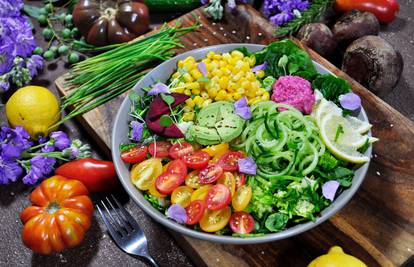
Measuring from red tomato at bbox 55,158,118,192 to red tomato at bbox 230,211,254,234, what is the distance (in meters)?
0.54

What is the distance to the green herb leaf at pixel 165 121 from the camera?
1.68 metres

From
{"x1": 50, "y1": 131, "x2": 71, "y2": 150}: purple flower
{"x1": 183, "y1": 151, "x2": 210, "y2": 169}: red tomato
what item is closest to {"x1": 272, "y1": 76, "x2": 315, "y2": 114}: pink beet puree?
{"x1": 183, "y1": 151, "x2": 210, "y2": 169}: red tomato

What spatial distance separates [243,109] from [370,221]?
0.56 m

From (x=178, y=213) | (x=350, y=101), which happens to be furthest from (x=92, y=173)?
(x=350, y=101)

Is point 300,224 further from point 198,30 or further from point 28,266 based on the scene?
point 198,30

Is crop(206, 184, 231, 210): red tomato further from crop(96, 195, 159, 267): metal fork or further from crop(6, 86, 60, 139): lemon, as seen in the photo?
crop(6, 86, 60, 139): lemon

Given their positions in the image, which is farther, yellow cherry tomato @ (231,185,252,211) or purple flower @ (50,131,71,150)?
purple flower @ (50,131,71,150)

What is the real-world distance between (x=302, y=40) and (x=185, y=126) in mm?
821

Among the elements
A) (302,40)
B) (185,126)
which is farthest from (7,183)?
(302,40)

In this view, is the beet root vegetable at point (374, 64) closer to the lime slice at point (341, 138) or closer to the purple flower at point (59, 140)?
the lime slice at point (341, 138)

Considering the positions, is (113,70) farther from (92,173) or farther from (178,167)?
(178,167)

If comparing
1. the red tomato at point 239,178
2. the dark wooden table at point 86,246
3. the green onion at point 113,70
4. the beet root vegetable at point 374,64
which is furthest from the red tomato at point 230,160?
the beet root vegetable at point 374,64

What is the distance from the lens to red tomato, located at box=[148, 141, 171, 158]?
5.46ft

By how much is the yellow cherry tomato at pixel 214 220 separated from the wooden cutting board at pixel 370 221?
146 mm
